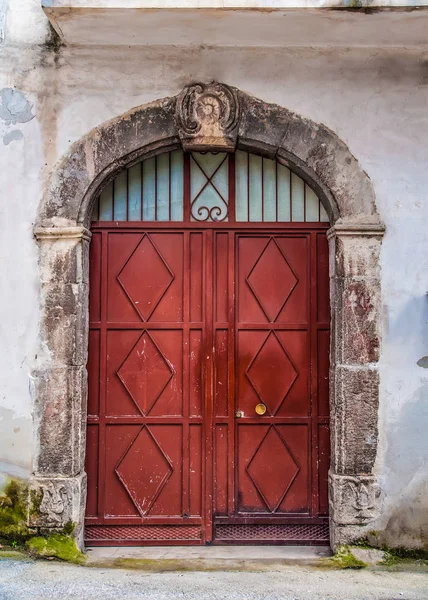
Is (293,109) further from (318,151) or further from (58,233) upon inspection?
(58,233)

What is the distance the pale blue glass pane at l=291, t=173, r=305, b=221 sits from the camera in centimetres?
468

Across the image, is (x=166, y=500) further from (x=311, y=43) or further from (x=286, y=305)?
(x=311, y=43)

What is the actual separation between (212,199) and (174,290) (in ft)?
2.58

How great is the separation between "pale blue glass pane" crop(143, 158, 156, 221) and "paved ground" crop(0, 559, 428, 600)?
262cm

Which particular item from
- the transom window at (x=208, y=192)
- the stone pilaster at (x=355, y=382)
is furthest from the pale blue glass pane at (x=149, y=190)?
the stone pilaster at (x=355, y=382)

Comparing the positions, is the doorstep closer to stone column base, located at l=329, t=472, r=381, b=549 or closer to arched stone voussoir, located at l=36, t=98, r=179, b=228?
stone column base, located at l=329, t=472, r=381, b=549

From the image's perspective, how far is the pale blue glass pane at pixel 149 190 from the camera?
468 cm

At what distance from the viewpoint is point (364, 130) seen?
4441mm

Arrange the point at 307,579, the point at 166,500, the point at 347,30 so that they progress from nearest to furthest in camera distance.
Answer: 1. the point at 307,579
2. the point at 347,30
3. the point at 166,500

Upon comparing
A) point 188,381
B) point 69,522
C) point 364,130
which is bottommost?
point 69,522

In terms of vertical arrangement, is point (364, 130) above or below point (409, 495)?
above

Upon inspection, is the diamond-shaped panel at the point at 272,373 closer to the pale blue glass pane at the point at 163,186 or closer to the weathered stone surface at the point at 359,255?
the weathered stone surface at the point at 359,255

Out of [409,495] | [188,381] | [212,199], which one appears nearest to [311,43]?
[212,199]

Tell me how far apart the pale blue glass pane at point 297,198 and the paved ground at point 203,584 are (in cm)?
262
